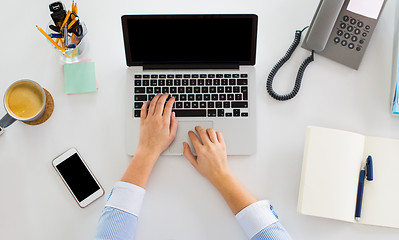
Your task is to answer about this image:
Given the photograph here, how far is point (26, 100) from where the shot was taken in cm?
93

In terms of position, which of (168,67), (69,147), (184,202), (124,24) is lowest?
(184,202)

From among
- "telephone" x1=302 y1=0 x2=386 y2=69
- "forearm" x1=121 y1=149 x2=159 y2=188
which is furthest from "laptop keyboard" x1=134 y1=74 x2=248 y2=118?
"telephone" x1=302 y1=0 x2=386 y2=69

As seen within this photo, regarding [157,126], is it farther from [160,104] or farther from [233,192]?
[233,192]

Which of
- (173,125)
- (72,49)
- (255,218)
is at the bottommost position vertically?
(255,218)

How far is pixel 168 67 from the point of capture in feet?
3.11

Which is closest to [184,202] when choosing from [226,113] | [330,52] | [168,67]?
[226,113]

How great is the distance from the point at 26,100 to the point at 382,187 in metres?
0.97

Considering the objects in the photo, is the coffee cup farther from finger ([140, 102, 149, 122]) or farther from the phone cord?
the phone cord

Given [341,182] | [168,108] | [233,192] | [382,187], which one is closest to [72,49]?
[168,108]

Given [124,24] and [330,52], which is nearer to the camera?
[124,24]

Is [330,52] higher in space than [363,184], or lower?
higher

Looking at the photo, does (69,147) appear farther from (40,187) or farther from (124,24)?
(124,24)

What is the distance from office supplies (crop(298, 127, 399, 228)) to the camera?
2.91 feet

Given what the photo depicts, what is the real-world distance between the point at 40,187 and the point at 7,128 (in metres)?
0.19
